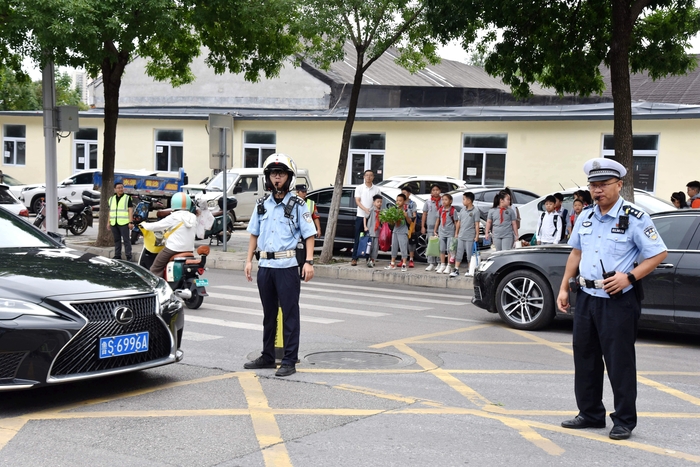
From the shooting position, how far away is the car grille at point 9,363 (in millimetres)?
5613

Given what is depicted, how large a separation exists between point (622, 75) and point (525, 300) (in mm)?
5133

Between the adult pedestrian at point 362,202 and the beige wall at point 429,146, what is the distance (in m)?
10.6

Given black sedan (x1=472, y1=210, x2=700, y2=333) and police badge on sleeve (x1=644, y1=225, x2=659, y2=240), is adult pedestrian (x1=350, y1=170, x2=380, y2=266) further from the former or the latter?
police badge on sleeve (x1=644, y1=225, x2=659, y2=240)

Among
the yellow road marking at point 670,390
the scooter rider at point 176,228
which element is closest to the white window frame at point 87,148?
the scooter rider at point 176,228

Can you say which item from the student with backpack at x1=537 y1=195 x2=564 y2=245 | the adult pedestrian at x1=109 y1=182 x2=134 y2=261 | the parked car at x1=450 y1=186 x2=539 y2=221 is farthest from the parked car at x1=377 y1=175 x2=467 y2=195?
the student with backpack at x1=537 y1=195 x2=564 y2=245

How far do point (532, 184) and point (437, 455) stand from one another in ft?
75.9

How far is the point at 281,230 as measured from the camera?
7301 millimetres

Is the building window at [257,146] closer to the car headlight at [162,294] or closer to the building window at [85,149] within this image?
the building window at [85,149]

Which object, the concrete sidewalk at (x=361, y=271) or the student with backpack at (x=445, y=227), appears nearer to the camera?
the concrete sidewalk at (x=361, y=271)

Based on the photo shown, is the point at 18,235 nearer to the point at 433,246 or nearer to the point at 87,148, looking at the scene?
the point at 433,246

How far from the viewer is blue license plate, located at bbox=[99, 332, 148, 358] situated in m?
6.04

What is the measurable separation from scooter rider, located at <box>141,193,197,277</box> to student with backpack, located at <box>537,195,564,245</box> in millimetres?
6156

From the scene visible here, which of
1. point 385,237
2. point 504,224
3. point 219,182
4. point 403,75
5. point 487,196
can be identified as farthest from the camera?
point 403,75

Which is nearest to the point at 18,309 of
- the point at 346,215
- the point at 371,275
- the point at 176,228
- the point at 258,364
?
the point at 258,364
